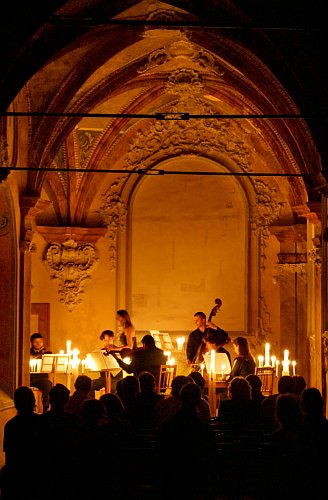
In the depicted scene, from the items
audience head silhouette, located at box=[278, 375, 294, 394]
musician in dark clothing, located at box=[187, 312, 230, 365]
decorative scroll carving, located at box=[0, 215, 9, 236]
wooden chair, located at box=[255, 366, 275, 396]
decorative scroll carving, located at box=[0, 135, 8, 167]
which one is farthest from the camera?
musician in dark clothing, located at box=[187, 312, 230, 365]

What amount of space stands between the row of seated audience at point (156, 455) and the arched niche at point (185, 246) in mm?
13255

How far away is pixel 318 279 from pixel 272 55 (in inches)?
193

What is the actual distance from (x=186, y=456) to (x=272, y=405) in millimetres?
3010

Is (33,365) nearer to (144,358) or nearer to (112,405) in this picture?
(144,358)

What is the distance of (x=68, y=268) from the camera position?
22.8 metres

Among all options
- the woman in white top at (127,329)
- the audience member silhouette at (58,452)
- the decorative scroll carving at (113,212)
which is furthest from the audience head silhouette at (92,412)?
the decorative scroll carving at (113,212)

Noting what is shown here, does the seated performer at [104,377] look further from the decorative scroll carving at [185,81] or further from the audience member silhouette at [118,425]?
the audience member silhouette at [118,425]

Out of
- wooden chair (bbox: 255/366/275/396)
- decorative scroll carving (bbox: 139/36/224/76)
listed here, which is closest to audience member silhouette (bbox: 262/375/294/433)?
wooden chair (bbox: 255/366/275/396)

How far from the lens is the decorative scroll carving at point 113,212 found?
23.0 meters

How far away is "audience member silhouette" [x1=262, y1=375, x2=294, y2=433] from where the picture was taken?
10500 millimetres

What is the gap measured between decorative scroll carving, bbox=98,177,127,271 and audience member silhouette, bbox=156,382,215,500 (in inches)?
580

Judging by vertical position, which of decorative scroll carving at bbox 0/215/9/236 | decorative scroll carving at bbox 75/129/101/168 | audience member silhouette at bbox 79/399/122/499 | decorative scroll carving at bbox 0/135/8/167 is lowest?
audience member silhouette at bbox 79/399/122/499

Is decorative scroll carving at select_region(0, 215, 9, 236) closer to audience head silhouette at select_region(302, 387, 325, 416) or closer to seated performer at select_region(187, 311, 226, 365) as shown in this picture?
seated performer at select_region(187, 311, 226, 365)

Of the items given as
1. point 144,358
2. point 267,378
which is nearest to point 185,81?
point 144,358
